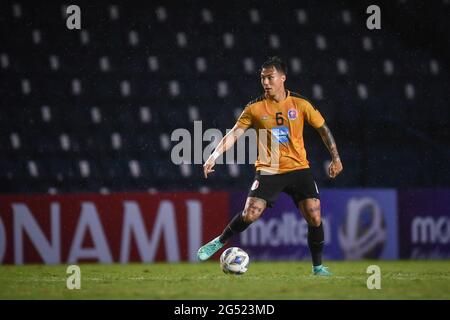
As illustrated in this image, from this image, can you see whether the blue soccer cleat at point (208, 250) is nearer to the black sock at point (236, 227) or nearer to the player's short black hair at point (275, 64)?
the black sock at point (236, 227)

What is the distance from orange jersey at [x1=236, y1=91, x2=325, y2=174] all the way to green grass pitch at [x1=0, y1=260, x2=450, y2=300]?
1.05 m

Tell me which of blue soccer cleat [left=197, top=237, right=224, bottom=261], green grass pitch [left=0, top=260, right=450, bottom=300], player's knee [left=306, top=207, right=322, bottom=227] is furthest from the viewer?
blue soccer cleat [left=197, top=237, right=224, bottom=261]

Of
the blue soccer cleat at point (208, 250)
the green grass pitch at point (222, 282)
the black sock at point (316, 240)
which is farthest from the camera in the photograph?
the blue soccer cleat at point (208, 250)

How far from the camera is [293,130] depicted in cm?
800

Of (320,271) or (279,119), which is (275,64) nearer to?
(279,119)

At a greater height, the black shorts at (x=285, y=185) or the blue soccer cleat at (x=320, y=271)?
the black shorts at (x=285, y=185)

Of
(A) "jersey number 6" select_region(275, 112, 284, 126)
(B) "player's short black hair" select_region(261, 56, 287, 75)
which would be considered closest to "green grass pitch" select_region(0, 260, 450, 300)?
(A) "jersey number 6" select_region(275, 112, 284, 126)

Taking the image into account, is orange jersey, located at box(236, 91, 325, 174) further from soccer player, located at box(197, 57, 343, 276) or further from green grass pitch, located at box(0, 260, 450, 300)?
green grass pitch, located at box(0, 260, 450, 300)

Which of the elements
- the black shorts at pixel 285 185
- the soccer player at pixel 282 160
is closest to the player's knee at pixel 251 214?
the soccer player at pixel 282 160

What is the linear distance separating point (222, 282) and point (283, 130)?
1.47 meters

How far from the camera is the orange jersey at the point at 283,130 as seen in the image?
7.99 m

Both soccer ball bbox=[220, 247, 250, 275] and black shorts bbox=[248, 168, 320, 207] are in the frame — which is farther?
soccer ball bbox=[220, 247, 250, 275]

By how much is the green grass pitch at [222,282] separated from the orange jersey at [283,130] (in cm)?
105

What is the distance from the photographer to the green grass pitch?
6766mm
